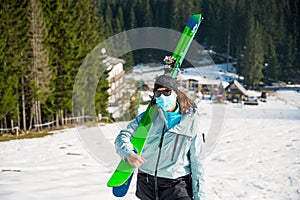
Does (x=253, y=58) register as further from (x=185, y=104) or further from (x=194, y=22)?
(x=185, y=104)

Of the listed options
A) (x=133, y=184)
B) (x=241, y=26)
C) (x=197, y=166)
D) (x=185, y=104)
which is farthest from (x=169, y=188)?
(x=241, y=26)

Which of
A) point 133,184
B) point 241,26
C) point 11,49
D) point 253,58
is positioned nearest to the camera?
point 133,184

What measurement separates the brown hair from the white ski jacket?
0.05 m

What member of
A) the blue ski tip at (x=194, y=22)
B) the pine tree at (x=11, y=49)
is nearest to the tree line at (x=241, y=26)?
the pine tree at (x=11, y=49)

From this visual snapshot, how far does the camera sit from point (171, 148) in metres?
3.27

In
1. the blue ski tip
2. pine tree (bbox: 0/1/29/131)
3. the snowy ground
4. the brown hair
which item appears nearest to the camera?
the brown hair

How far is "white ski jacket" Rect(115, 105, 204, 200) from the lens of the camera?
323cm

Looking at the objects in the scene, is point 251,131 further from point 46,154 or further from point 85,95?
point 85,95

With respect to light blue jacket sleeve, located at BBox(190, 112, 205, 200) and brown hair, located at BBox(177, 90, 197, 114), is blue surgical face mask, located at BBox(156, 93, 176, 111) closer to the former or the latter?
brown hair, located at BBox(177, 90, 197, 114)

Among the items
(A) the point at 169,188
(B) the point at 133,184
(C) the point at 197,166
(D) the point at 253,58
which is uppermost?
(D) the point at 253,58

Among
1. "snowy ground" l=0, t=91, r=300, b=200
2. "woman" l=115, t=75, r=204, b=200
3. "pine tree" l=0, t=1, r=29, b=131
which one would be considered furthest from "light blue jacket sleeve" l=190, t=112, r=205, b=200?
"pine tree" l=0, t=1, r=29, b=131

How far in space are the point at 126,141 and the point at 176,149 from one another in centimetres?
50

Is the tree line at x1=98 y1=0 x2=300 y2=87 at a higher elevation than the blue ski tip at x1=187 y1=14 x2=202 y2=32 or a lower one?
higher

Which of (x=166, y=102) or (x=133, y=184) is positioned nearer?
(x=166, y=102)
